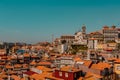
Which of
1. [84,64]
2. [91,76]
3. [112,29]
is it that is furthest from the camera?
[112,29]

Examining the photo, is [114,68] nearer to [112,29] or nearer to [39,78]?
[39,78]

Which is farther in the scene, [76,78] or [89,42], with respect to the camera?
[89,42]

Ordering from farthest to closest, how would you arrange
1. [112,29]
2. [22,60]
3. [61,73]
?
1. [112,29]
2. [22,60]
3. [61,73]

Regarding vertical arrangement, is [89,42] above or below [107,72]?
above

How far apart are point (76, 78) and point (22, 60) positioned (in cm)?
5664

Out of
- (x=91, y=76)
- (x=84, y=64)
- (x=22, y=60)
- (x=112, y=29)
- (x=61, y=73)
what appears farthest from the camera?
(x=112, y=29)

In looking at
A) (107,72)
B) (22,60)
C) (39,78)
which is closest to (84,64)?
(107,72)

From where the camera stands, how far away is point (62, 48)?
108688 millimetres

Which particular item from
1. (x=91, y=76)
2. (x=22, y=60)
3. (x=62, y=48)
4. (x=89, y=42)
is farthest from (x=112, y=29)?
(x=91, y=76)

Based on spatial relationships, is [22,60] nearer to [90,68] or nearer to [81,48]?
[81,48]

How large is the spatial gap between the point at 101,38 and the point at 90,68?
216 ft

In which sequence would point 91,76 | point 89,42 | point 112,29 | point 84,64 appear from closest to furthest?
point 91,76
point 84,64
point 89,42
point 112,29

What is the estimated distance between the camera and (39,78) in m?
38.3

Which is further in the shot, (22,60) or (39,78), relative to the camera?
(22,60)
